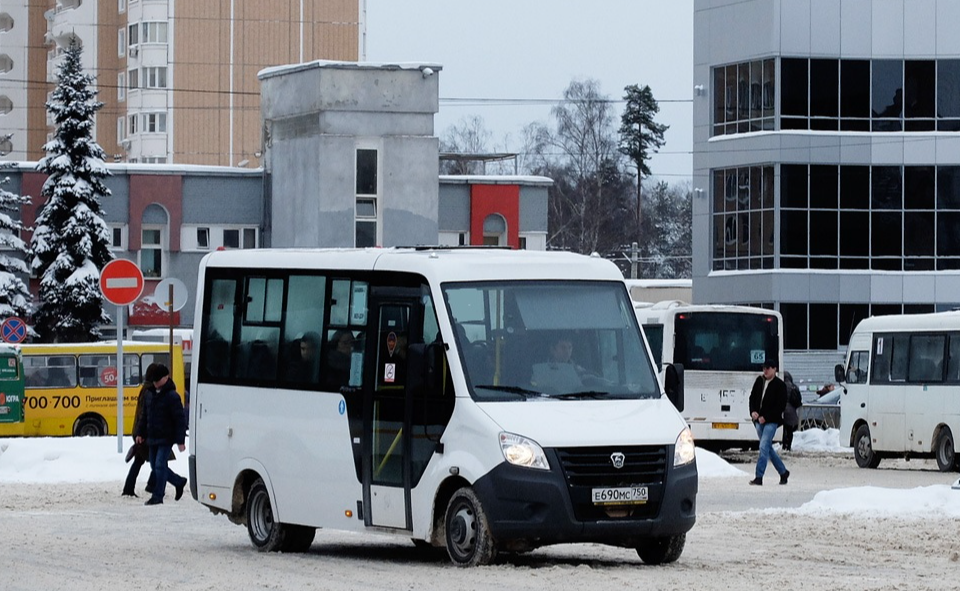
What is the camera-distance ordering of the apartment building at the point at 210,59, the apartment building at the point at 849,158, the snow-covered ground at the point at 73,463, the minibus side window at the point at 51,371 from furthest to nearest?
1. the apartment building at the point at 210,59
2. the apartment building at the point at 849,158
3. the minibus side window at the point at 51,371
4. the snow-covered ground at the point at 73,463

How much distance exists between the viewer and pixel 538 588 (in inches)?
514

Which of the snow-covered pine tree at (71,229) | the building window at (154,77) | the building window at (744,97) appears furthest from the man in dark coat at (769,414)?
the building window at (154,77)

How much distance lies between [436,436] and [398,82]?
1978 inches

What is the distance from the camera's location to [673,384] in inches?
609

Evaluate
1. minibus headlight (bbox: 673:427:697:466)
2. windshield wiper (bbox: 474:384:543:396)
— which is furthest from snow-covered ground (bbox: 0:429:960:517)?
minibus headlight (bbox: 673:427:697:466)

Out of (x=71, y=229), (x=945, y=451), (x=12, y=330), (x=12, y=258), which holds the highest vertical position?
(x=71, y=229)

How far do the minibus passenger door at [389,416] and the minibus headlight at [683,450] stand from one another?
6.77 feet

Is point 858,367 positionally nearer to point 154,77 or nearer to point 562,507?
point 562,507

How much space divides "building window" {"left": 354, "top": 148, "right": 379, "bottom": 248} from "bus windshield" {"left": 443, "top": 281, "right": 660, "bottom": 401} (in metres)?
49.2

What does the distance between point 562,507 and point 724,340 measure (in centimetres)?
2608

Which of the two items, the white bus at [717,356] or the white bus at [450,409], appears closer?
the white bus at [450,409]

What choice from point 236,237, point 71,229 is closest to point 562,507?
point 71,229

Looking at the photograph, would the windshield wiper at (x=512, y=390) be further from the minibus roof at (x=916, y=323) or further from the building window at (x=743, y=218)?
the building window at (x=743, y=218)

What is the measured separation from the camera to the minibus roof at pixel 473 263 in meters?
15.5
